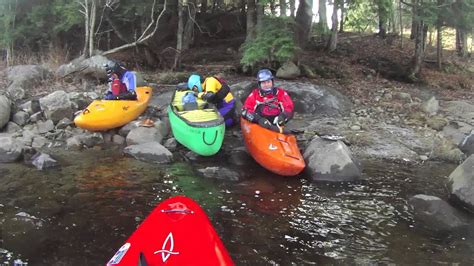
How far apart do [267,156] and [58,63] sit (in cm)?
902

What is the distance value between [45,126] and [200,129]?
3.96m

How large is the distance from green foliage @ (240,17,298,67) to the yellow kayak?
3270 millimetres

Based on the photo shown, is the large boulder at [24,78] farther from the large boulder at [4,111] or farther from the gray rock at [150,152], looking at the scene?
the gray rock at [150,152]

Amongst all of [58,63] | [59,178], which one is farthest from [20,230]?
[58,63]

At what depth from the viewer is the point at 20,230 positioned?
204 inches

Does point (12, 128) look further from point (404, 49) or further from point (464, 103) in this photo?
point (404, 49)

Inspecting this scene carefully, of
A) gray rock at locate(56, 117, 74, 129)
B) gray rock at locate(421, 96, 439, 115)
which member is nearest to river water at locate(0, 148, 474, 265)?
gray rock at locate(56, 117, 74, 129)

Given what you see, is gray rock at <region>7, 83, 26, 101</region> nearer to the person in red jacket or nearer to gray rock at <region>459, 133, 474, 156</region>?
the person in red jacket

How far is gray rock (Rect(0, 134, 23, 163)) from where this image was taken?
25.6 ft

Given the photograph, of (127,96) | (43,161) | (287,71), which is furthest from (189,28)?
(43,161)

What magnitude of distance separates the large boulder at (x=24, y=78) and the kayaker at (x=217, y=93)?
184 inches

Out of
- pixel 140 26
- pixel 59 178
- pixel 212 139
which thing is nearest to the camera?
pixel 59 178

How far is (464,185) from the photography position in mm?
6273

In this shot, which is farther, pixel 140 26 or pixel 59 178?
pixel 140 26
